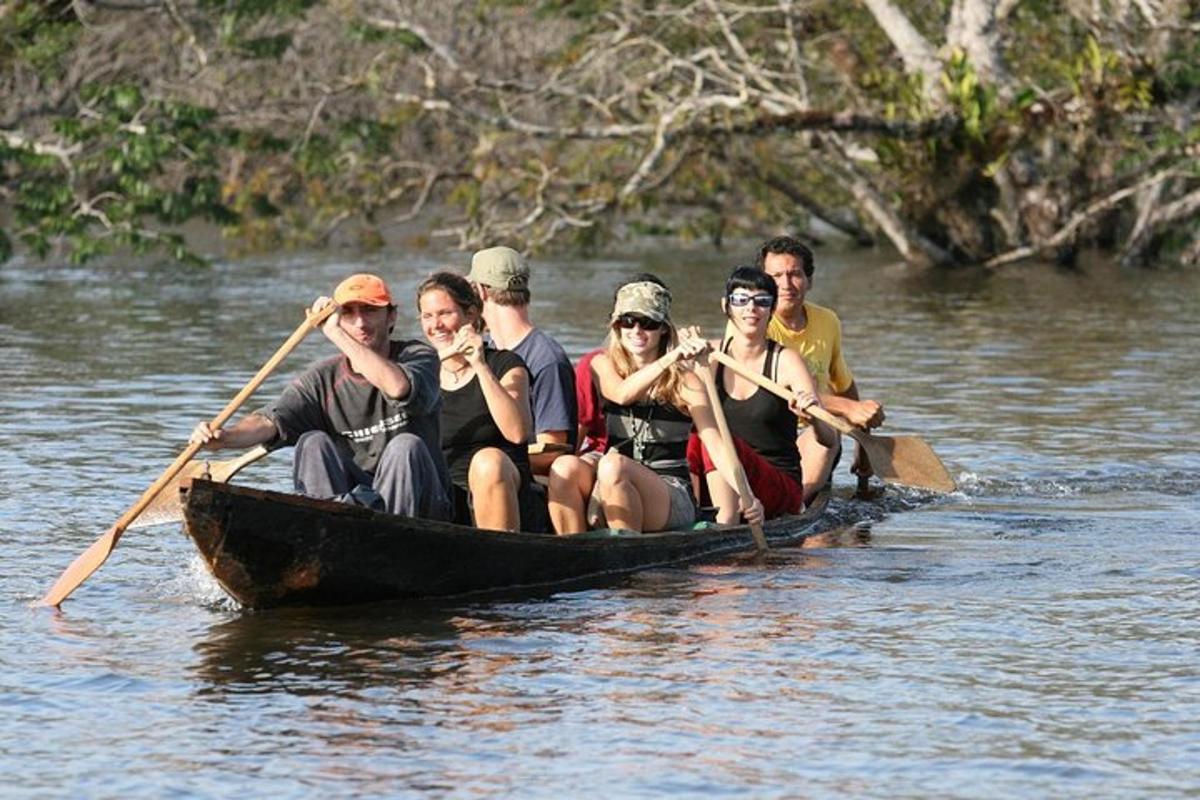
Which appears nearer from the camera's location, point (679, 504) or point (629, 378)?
point (629, 378)

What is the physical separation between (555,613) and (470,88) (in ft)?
67.7

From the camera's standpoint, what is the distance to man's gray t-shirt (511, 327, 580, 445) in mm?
9891

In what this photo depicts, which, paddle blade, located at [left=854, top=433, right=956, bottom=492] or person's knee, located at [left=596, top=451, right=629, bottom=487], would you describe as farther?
paddle blade, located at [left=854, top=433, right=956, bottom=492]

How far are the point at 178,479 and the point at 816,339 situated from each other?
12.4ft

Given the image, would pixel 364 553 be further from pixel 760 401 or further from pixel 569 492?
pixel 760 401

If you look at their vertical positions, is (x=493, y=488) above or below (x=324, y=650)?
above

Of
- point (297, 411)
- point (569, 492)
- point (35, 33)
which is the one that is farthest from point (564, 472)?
point (35, 33)

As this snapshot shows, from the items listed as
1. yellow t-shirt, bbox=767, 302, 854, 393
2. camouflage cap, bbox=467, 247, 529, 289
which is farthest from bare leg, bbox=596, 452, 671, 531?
yellow t-shirt, bbox=767, 302, 854, 393

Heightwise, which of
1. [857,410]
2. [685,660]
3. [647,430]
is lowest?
[685,660]

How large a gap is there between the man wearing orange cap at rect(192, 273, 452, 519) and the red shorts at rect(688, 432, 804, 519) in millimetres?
1740

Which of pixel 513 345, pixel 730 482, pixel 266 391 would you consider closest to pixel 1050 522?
pixel 730 482

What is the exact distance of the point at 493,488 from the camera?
9.48 m

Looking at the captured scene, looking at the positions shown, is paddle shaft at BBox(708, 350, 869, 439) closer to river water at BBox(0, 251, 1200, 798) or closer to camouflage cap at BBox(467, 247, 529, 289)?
river water at BBox(0, 251, 1200, 798)

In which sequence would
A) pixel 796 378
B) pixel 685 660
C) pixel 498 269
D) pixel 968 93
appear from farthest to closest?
pixel 968 93 → pixel 796 378 → pixel 498 269 → pixel 685 660
